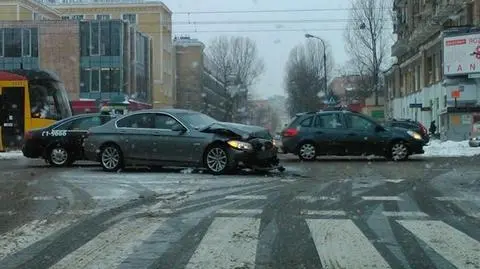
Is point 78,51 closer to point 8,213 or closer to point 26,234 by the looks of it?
point 8,213

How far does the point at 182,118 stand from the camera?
14828 mm

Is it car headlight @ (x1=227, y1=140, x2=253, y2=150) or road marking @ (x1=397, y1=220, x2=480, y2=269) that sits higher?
car headlight @ (x1=227, y1=140, x2=253, y2=150)

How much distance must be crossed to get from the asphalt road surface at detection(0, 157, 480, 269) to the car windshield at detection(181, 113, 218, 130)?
1.15m

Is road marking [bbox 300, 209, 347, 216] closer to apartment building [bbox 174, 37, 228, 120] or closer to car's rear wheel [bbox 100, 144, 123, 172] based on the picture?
car's rear wheel [bbox 100, 144, 123, 172]

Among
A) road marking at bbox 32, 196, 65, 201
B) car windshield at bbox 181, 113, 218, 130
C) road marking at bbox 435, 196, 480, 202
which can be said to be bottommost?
road marking at bbox 435, 196, 480, 202

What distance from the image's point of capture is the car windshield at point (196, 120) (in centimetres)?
1471

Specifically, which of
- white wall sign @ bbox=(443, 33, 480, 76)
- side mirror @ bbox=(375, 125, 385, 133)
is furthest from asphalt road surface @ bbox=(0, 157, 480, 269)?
white wall sign @ bbox=(443, 33, 480, 76)

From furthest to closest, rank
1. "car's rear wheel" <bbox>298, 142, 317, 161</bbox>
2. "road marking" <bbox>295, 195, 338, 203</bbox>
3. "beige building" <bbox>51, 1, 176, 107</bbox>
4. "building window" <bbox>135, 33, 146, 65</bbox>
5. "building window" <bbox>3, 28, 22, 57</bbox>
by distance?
"beige building" <bbox>51, 1, 176, 107</bbox> → "building window" <bbox>135, 33, 146, 65</bbox> → "building window" <bbox>3, 28, 22, 57</bbox> → "car's rear wheel" <bbox>298, 142, 317, 161</bbox> → "road marking" <bbox>295, 195, 338, 203</bbox>

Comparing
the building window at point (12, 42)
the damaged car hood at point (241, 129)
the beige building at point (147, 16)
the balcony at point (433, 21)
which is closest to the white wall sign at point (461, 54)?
the balcony at point (433, 21)

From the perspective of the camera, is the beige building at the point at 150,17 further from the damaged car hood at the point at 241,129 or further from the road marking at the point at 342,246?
the road marking at the point at 342,246

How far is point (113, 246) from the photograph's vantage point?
7105 mm

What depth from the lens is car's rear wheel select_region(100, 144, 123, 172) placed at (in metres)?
15.3

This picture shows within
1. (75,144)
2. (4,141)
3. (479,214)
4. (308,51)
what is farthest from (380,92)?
(479,214)

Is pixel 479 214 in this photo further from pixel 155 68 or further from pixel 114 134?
pixel 155 68
